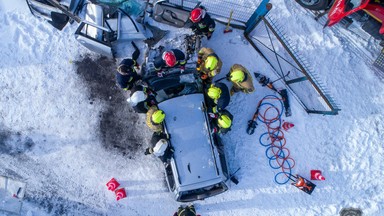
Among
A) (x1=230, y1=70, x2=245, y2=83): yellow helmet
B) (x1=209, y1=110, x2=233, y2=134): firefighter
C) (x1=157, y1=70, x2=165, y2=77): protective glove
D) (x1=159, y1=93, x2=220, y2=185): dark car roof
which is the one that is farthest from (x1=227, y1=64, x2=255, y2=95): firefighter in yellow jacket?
(x1=157, y1=70, x2=165, y2=77): protective glove

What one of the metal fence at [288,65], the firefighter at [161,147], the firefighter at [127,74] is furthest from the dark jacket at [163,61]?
the metal fence at [288,65]

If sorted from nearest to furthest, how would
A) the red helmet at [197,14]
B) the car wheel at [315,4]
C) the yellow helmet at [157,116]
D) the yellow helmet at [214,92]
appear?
the yellow helmet at [157,116] → the yellow helmet at [214,92] → the red helmet at [197,14] → the car wheel at [315,4]

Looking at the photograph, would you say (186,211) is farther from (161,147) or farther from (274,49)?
(274,49)

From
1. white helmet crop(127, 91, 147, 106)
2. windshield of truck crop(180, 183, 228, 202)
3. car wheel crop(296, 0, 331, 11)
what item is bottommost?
windshield of truck crop(180, 183, 228, 202)

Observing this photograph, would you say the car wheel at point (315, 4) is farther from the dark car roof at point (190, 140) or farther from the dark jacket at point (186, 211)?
the dark jacket at point (186, 211)

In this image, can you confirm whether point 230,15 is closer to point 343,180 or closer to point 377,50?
point 377,50

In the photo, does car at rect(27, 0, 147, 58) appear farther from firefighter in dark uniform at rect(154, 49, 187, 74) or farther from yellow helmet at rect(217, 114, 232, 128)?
yellow helmet at rect(217, 114, 232, 128)
